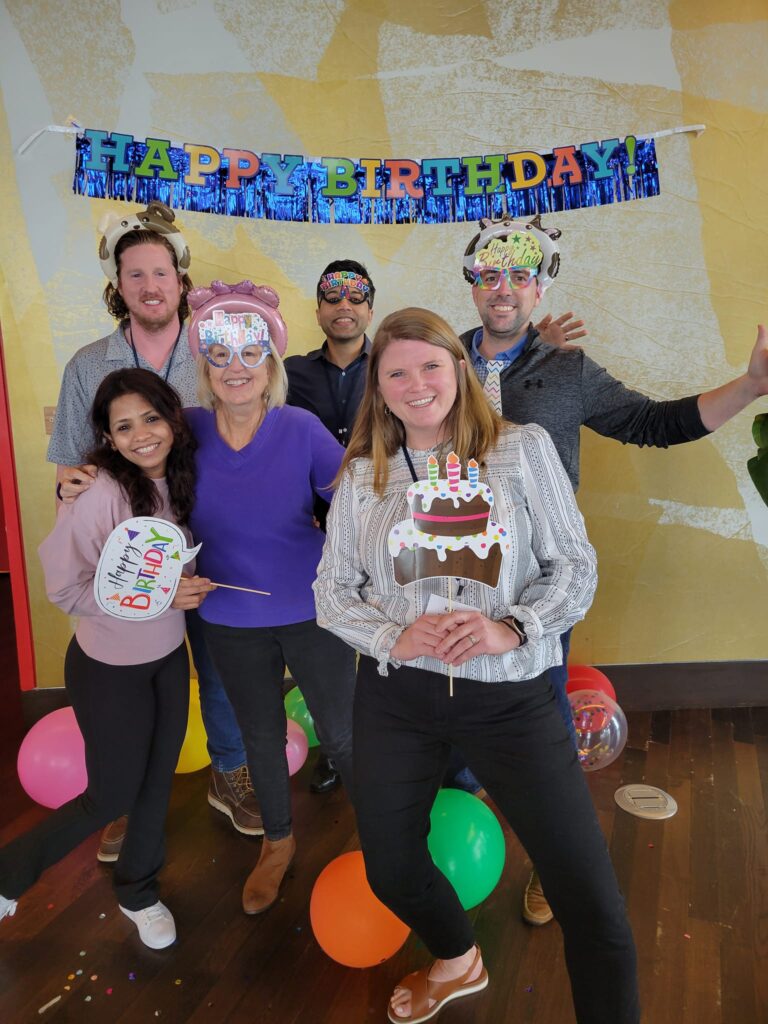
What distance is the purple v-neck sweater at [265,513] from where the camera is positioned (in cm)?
185

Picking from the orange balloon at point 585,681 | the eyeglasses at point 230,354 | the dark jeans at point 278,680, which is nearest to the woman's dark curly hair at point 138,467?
the eyeglasses at point 230,354

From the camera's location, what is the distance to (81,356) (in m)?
2.21

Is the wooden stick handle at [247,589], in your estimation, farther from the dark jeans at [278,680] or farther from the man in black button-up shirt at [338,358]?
the man in black button-up shirt at [338,358]

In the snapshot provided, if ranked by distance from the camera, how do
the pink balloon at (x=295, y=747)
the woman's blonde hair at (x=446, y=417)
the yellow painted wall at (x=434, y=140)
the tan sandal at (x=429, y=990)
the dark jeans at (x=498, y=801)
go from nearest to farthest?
the dark jeans at (x=498, y=801), the woman's blonde hair at (x=446, y=417), the tan sandal at (x=429, y=990), the pink balloon at (x=295, y=747), the yellow painted wall at (x=434, y=140)

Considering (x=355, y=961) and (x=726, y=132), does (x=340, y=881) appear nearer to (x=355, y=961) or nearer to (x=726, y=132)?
(x=355, y=961)

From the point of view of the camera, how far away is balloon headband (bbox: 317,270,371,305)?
98.7 inches

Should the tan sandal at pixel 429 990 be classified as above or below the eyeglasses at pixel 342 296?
below

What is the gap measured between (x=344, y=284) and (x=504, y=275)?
2.46ft

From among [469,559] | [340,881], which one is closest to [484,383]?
[469,559]

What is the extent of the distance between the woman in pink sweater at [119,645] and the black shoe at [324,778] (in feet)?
3.04

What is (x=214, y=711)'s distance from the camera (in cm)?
244

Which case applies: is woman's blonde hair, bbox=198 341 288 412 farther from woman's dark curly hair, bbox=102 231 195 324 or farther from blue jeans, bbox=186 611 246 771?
blue jeans, bbox=186 611 246 771

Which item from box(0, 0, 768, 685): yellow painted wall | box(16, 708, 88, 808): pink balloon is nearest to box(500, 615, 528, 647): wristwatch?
box(16, 708, 88, 808): pink balloon

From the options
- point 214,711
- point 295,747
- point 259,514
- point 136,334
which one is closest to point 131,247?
point 136,334
